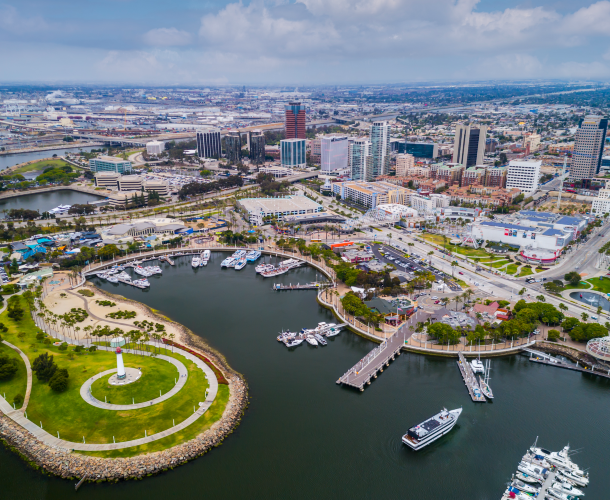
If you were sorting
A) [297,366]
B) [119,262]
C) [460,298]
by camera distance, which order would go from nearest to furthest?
[297,366] < [460,298] < [119,262]

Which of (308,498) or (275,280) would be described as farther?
(275,280)

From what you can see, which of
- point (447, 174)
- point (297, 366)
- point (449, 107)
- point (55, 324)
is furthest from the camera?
point (449, 107)

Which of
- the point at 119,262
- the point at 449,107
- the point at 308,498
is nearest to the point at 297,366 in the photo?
the point at 308,498

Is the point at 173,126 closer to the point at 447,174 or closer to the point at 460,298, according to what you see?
the point at 447,174

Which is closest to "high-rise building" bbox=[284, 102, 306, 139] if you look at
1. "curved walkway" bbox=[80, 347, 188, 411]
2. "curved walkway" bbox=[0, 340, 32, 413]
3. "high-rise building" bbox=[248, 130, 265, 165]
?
"high-rise building" bbox=[248, 130, 265, 165]

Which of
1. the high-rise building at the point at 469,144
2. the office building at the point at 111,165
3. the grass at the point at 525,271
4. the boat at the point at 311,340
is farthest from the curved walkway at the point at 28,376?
the high-rise building at the point at 469,144

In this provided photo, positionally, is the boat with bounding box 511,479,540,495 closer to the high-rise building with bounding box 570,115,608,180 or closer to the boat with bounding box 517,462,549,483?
the boat with bounding box 517,462,549,483
